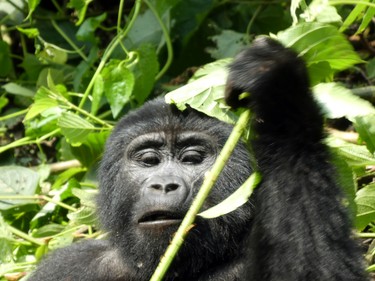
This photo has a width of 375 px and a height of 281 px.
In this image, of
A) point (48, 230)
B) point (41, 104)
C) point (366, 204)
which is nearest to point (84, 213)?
point (48, 230)

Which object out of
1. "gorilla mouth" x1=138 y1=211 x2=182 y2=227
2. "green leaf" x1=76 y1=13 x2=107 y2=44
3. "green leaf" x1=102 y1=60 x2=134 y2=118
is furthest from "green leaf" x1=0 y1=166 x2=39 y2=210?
"gorilla mouth" x1=138 y1=211 x2=182 y2=227

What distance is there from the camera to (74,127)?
4.81m

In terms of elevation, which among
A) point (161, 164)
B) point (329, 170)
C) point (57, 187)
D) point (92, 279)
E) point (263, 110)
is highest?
point (263, 110)

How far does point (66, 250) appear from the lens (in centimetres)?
413

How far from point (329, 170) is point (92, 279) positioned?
140 cm

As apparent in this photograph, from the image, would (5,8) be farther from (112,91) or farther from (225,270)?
(225,270)

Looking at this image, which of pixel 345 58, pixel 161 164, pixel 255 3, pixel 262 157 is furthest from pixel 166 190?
pixel 255 3

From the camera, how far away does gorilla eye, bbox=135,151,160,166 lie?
3.75 meters

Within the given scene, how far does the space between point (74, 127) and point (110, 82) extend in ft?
1.34

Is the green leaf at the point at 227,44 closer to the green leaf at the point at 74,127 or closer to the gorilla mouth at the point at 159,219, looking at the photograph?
the green leaf at the point at 74,127

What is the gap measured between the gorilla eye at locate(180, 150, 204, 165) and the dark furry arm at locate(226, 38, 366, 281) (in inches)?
30.1

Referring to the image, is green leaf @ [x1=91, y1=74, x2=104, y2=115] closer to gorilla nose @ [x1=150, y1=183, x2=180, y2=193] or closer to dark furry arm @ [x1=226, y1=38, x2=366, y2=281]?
gorilla nose @ [x1=150, y1=183, x2=180, y2=193]

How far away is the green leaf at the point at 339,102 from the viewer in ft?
9.01

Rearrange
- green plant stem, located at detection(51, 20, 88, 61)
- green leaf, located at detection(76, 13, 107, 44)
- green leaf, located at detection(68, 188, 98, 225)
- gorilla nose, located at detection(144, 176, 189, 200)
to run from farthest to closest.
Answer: green plant stem, located at detection(51, 20, 88, 61) → green leaf, located at detection(76, 13, 107, 44) → green leaf, located at detection(68, 188, 98, 225) → gorilla nose, located at detection(144, 176, 189, 200)
